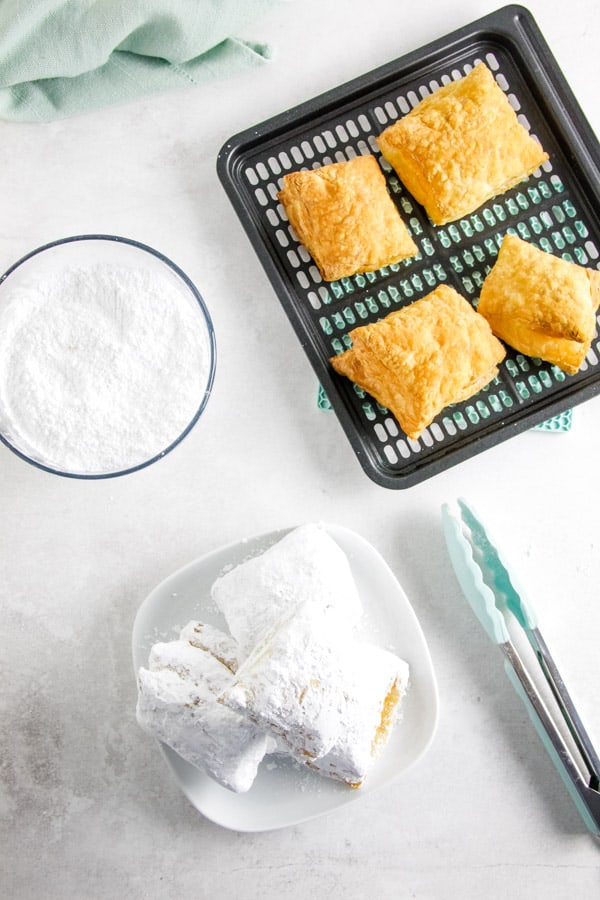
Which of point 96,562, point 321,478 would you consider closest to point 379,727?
point 321,478

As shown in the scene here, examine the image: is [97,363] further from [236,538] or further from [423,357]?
[423,357]

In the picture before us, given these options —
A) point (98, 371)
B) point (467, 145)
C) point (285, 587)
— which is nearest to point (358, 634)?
point (285, 587)

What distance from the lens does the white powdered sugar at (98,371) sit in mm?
1283

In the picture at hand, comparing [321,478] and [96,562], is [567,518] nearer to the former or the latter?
[321,478]

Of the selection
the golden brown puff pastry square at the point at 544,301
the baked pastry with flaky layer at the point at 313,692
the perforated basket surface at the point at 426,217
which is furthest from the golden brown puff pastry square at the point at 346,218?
the baked pastry with flaky layer at the point at 313,692

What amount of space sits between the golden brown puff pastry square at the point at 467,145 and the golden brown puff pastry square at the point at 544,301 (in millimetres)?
109

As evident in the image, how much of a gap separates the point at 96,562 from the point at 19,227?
0.62 m

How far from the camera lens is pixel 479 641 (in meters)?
1.42

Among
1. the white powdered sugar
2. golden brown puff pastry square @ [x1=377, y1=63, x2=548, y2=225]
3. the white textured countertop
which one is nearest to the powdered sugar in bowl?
the white powdered sugar

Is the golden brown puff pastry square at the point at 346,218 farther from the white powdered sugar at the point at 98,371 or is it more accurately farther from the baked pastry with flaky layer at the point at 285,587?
the baked pastry with flaky layer at the point at 285,587

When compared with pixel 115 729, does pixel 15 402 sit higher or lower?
higher

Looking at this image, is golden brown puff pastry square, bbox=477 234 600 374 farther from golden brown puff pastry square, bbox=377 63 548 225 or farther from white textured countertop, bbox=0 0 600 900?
white textured countertop, bbox=0 0 600 900

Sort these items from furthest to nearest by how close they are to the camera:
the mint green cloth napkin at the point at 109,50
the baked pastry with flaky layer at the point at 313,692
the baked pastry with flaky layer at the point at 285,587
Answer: the mint green cloth napkin at the point at 109,50, the baked pastry with flaky layer at the point at 285,587, the baked pastry with flaky layer at the point at 313,692

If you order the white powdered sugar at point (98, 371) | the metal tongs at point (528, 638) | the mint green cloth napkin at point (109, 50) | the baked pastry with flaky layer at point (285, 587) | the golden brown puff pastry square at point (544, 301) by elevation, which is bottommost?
the metal tongs at point (528, 638)
